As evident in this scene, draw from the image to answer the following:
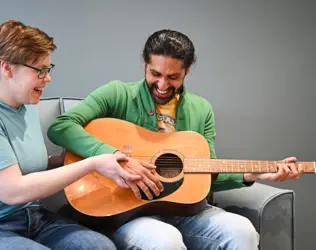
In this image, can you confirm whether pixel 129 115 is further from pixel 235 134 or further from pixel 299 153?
pixel 299 153

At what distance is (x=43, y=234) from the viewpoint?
117cm

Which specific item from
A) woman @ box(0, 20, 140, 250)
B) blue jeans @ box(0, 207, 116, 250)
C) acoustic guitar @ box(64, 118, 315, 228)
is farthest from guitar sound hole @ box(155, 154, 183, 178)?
blue jeans @ box(0, 207, 116, 250)

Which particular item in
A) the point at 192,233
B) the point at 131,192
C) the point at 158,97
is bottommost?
the point at 192,233

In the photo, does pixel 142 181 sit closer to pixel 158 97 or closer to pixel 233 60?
pixel 158 97

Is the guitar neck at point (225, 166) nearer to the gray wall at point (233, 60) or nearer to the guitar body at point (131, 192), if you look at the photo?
the guitar body at point (131, 192)

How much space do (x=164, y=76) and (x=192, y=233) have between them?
0.55m

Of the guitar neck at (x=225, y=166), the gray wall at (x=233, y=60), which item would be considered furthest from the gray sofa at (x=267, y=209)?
the gray wall at (x=233, y=60)

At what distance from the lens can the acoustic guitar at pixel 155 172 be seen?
1231 mm

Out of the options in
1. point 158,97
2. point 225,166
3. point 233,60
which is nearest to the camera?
point 225,166

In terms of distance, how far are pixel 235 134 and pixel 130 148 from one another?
2.92 ft

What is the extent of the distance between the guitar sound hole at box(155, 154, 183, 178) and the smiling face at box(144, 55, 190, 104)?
0.79ft

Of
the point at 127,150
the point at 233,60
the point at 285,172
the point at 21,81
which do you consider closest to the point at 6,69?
the point at 21,81

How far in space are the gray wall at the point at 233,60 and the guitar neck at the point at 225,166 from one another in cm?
70

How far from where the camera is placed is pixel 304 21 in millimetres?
2098
